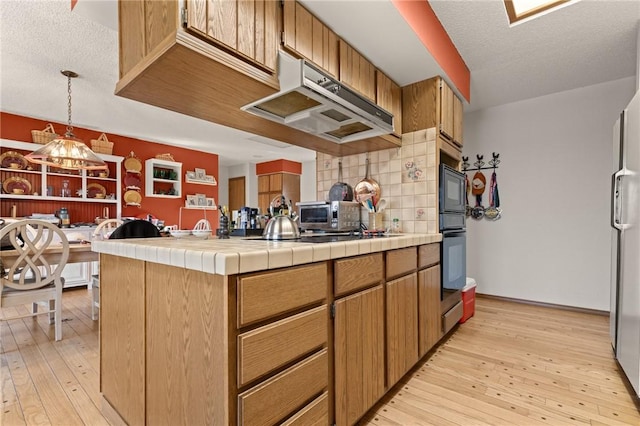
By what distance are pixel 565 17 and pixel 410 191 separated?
1637mm

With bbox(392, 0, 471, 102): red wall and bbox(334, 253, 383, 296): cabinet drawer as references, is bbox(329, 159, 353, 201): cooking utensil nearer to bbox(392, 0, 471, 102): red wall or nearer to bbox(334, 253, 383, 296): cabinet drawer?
bbox(334, 253, 383, 296): cabinet drawer

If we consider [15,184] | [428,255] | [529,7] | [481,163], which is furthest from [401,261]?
[15,184]

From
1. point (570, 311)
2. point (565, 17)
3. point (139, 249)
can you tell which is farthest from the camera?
point (570, 311)

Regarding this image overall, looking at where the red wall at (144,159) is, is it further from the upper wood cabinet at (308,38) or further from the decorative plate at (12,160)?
the upper wood cabinet at (308,38)

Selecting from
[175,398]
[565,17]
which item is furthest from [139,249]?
[565,17]

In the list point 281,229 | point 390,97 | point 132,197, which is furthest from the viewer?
point 132,197

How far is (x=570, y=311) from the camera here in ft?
11.0

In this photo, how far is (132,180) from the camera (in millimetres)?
5348

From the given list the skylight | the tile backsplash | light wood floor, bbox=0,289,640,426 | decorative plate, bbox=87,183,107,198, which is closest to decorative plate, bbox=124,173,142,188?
decorative plate, bbox=87,183,107,198

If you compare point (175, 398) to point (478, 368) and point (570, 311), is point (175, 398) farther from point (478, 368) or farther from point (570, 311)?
point (570, 311)

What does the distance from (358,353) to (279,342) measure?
547 mm

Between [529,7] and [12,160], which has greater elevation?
[529,7]

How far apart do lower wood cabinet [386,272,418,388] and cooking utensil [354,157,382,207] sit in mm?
871

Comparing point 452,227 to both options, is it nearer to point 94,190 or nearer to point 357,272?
point 357,272
